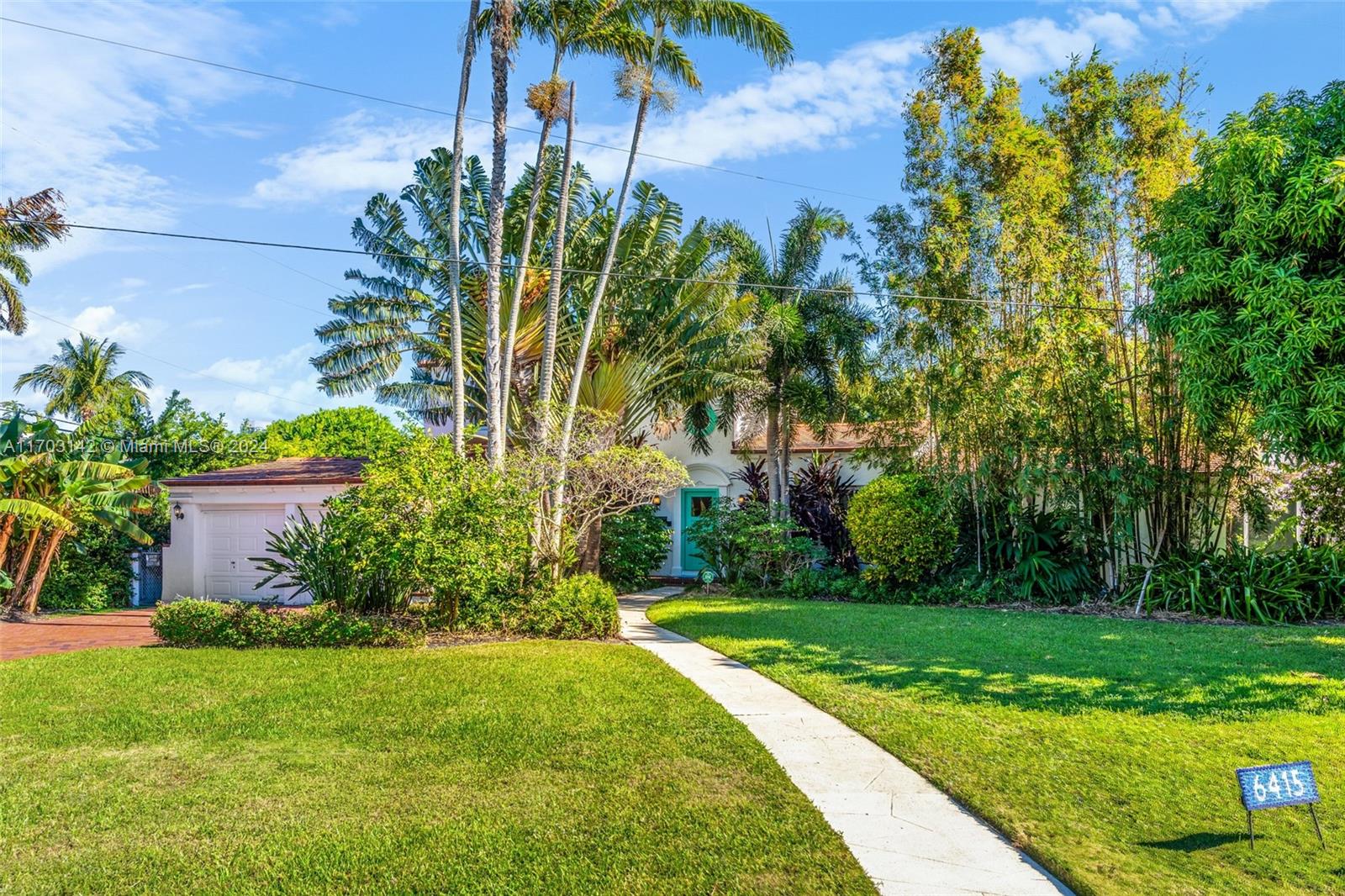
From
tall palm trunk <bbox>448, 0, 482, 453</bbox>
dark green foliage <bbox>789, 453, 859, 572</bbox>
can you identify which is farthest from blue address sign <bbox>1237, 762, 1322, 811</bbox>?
dark green foliage <bbox>789, 453, 859, 572</bbox>

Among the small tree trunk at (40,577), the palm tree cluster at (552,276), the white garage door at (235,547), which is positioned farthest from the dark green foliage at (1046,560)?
the small tree trunk at (40,577)

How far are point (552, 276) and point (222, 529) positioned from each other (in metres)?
8.93

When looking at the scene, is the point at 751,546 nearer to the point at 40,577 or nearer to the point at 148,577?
the point at 148,577

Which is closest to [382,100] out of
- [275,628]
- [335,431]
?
[275,628]

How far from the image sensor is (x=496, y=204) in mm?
12297

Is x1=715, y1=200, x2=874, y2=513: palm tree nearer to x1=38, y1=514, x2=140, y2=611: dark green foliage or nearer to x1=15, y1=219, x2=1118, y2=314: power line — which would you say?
x1=15, y1=219, x2=1118, y2=314: power line

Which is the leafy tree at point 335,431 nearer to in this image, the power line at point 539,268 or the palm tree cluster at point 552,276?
the palm tree cluster at point 552,276

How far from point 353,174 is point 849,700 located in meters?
11.2

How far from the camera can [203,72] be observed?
11164mm

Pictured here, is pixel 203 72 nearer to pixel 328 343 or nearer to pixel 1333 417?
pixel 328 343

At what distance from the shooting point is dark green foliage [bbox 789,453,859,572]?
54.7ft

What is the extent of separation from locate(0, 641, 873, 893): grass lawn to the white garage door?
7.55 meters

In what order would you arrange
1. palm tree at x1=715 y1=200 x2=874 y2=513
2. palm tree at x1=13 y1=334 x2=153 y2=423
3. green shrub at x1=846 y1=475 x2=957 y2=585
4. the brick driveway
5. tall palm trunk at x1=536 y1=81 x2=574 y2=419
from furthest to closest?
palm tree at x1=13 y1=334 x2=153 y2=423
palm tree at x1=715 y1=200 x2=874 y2=513
green shrub at x1=846 y1=475 x2=957 y2=585
tall palm trunk at x1=536 y1=81 x2=574 y2=419
the brick driveway

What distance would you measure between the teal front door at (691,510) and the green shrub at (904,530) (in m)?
5.43
